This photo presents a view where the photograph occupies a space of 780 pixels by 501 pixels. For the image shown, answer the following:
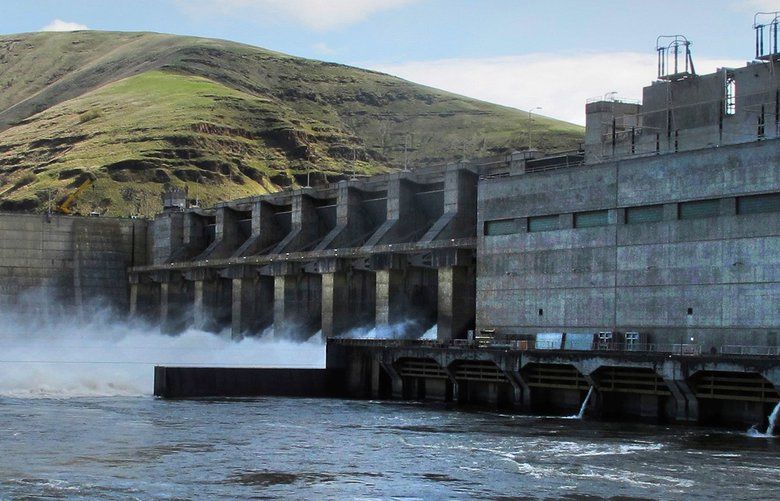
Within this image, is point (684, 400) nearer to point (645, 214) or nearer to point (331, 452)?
point (645, 214)

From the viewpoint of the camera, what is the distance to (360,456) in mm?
46688

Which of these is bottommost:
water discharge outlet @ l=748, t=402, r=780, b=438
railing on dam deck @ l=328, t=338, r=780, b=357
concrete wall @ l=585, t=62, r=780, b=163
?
water discharge outlet @ l=748, t=402, r=780, b=438

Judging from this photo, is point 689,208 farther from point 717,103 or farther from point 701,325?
point 717,103

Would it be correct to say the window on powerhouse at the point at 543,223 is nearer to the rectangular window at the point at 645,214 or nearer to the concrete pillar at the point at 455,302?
the rectangular window at the point at 645,214

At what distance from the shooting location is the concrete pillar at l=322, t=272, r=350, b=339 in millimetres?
93250

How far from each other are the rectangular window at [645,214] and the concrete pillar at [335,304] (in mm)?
31278

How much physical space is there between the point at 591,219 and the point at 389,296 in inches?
850

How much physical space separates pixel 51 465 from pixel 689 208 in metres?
35.3

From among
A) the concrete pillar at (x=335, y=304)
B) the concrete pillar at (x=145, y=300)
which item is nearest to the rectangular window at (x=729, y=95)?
the concrete pillar at (x=335, y=304)

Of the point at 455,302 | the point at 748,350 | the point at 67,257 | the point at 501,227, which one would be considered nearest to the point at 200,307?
the point at 67,257

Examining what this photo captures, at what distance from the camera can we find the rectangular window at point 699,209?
62.7m

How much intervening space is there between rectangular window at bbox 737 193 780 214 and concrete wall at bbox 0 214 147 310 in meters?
74.1

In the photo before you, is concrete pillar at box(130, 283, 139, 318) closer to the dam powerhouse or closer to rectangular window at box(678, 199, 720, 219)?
the dam powerhouse

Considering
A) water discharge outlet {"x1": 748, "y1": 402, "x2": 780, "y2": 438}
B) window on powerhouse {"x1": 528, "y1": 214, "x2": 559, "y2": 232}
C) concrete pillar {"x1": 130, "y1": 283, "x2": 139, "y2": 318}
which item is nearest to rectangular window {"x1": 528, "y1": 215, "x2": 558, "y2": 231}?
window on powerhouse {"x1": 528, "y1": 214, "x2": 559, "y2": 232}
